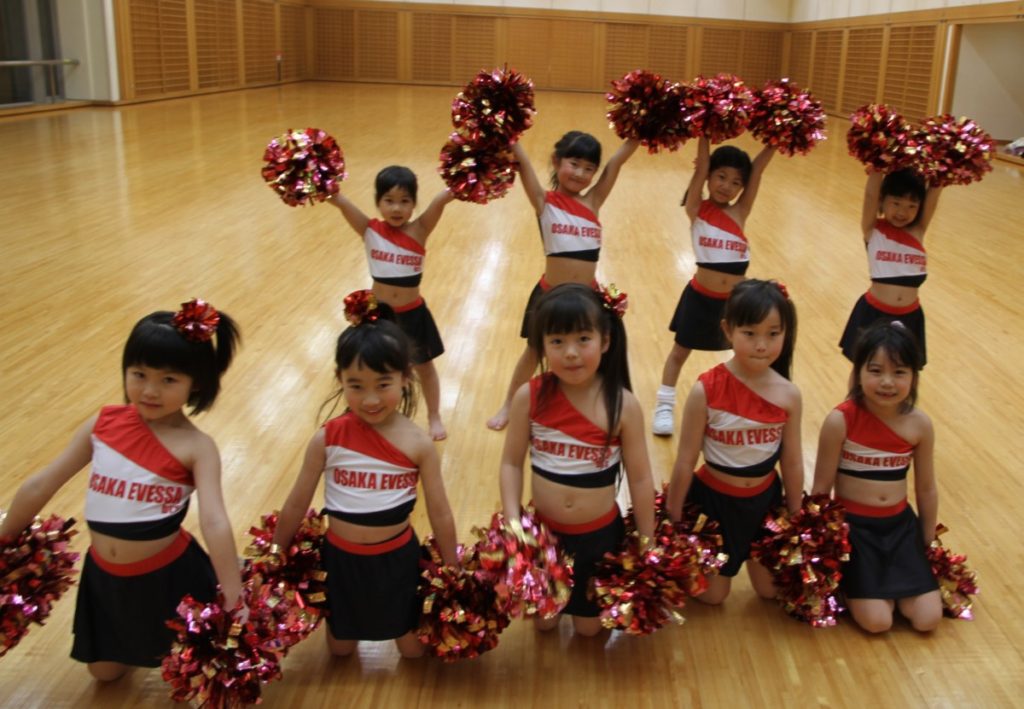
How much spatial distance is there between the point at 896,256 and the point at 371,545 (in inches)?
84.4

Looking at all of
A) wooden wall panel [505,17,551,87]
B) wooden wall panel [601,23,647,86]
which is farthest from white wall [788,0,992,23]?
wooden wall panel [505,17,551,87]

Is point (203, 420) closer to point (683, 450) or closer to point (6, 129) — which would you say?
point (683, 450)

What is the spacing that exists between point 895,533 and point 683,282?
359cm

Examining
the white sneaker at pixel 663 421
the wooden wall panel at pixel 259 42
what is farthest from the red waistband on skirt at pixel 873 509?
the wooden wall panel at pixel 259 42

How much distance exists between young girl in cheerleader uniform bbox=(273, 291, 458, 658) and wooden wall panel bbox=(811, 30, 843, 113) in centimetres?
1814

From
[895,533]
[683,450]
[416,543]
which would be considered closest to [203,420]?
[416,543]

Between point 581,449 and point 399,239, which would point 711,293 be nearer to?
point 399,239

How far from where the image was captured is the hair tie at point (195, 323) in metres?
1.90

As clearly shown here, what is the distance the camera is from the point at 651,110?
308 cm

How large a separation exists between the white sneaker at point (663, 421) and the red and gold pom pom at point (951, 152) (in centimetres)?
122

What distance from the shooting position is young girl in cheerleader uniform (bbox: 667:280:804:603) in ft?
7.47

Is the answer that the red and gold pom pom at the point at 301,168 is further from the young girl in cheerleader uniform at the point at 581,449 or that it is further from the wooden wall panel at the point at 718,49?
the wooden wall panel at the point at 718,49

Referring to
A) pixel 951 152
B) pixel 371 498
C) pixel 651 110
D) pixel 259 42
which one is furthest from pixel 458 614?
pixel 259 42

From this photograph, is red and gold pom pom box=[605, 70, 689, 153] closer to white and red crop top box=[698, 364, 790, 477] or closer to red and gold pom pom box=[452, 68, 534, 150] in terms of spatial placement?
red and gold pom pom box=[452, 68, 534, 150]
